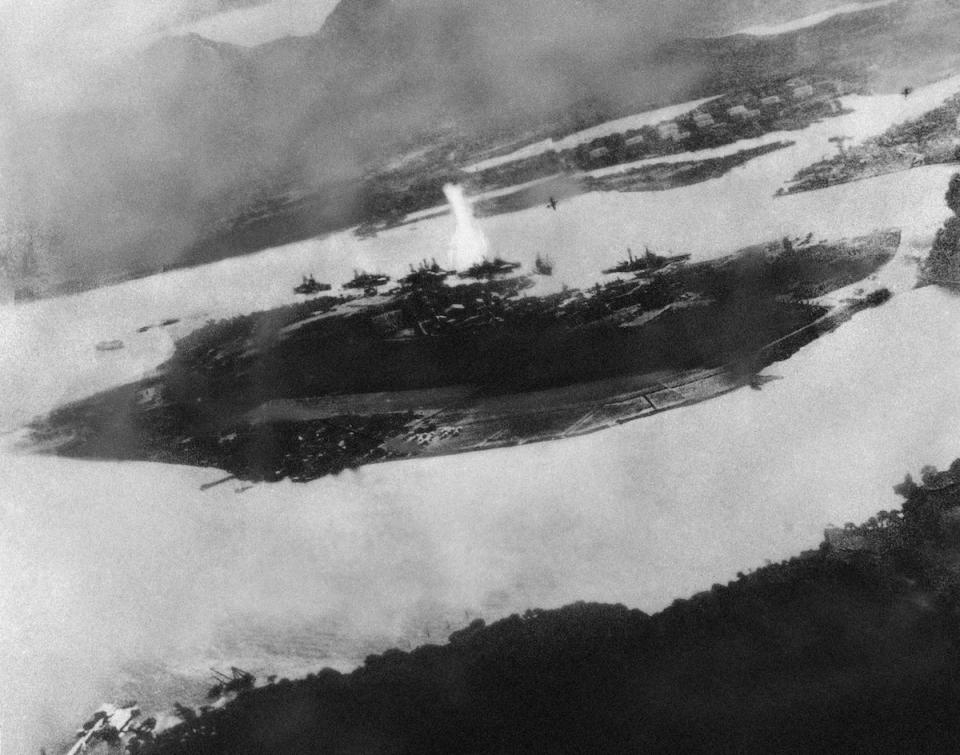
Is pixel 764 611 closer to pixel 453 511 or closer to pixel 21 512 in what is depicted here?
pixel 453 511

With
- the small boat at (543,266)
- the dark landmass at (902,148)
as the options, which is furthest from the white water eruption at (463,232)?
the dark landmass at (902,148)

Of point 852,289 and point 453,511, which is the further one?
point 852,289

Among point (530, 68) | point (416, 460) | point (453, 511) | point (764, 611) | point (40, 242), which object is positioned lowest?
point (764, 611)

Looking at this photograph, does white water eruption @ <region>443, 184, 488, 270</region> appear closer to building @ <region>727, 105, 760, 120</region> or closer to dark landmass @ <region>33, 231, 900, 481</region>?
dark landmass @ <region>33, 231, 900, 481</region>

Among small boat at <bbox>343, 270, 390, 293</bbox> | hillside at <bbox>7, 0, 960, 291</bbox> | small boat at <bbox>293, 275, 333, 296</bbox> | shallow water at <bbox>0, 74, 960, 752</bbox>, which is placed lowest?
shallow water at <bbox>0, 74, 960, 752</bbox>

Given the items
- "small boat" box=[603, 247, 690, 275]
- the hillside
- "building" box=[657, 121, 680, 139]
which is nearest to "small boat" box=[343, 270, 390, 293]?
the hillside

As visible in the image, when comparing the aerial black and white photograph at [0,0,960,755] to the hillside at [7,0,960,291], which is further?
the hillside at [7,0,960,291]

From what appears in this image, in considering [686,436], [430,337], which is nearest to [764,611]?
[686,436]
